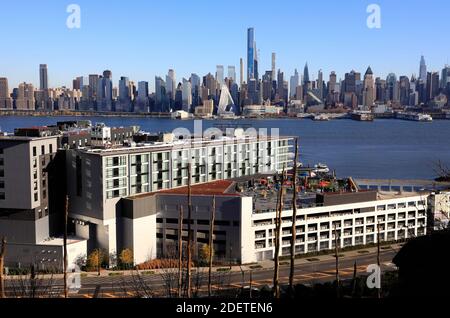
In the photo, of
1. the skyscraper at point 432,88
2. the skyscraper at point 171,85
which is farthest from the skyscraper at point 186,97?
the skyscraper at point 432,88

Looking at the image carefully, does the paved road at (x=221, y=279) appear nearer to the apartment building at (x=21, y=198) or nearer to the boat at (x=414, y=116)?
the apartment building at (x=21, y=198)

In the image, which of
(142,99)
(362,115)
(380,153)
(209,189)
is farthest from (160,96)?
(209,189)

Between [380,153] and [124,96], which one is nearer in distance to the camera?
[380,153]

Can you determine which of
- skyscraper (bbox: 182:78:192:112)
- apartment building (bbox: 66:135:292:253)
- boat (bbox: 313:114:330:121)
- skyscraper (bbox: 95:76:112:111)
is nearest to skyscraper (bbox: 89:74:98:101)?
skyscraper (bbox: 95:76:112:111)

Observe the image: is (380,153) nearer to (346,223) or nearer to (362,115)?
(346,223)

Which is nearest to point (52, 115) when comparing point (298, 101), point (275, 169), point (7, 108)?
point (7, 108)
